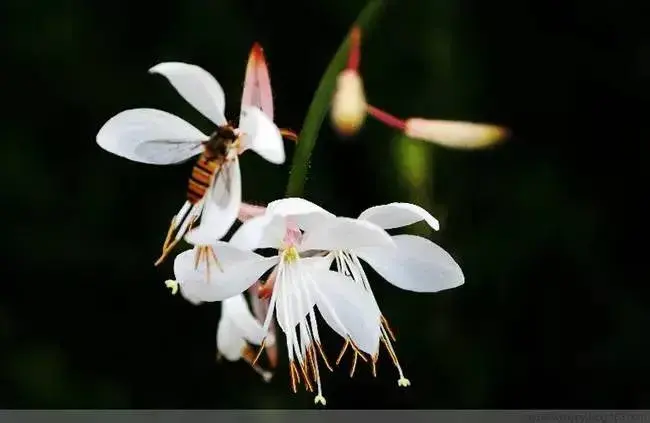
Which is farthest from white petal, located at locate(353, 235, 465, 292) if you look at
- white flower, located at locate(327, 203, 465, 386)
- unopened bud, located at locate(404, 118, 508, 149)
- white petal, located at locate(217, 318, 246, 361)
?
white petal, located at locate(217, 318, 246, 361)

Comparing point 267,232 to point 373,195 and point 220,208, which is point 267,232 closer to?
point 220,208

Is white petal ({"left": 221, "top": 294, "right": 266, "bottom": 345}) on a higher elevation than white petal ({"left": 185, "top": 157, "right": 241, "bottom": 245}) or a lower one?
lower

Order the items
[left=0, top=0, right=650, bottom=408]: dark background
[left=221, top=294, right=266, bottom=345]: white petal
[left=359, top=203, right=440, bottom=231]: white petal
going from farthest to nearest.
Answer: [left=0, top=0, right=650, bottom=408]: dark background → [left=221, top=294, right=266, bottom=345]: white petal → [left=359, top=203, right=440, bottom=231]: white petal

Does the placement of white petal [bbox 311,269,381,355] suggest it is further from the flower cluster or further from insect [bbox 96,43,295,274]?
insect [bbox 96,43,295,274]

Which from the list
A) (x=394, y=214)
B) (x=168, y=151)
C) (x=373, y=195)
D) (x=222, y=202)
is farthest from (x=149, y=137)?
(x=373, y=195)

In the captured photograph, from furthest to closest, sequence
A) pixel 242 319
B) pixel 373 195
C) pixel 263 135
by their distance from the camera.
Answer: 1. pixel 373 195
2. pixel 242 319
3. pixel 263 135

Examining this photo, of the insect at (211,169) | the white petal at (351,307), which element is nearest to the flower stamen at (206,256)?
the insect at (211,169)

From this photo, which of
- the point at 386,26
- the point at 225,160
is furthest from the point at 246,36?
the point at 225,160
